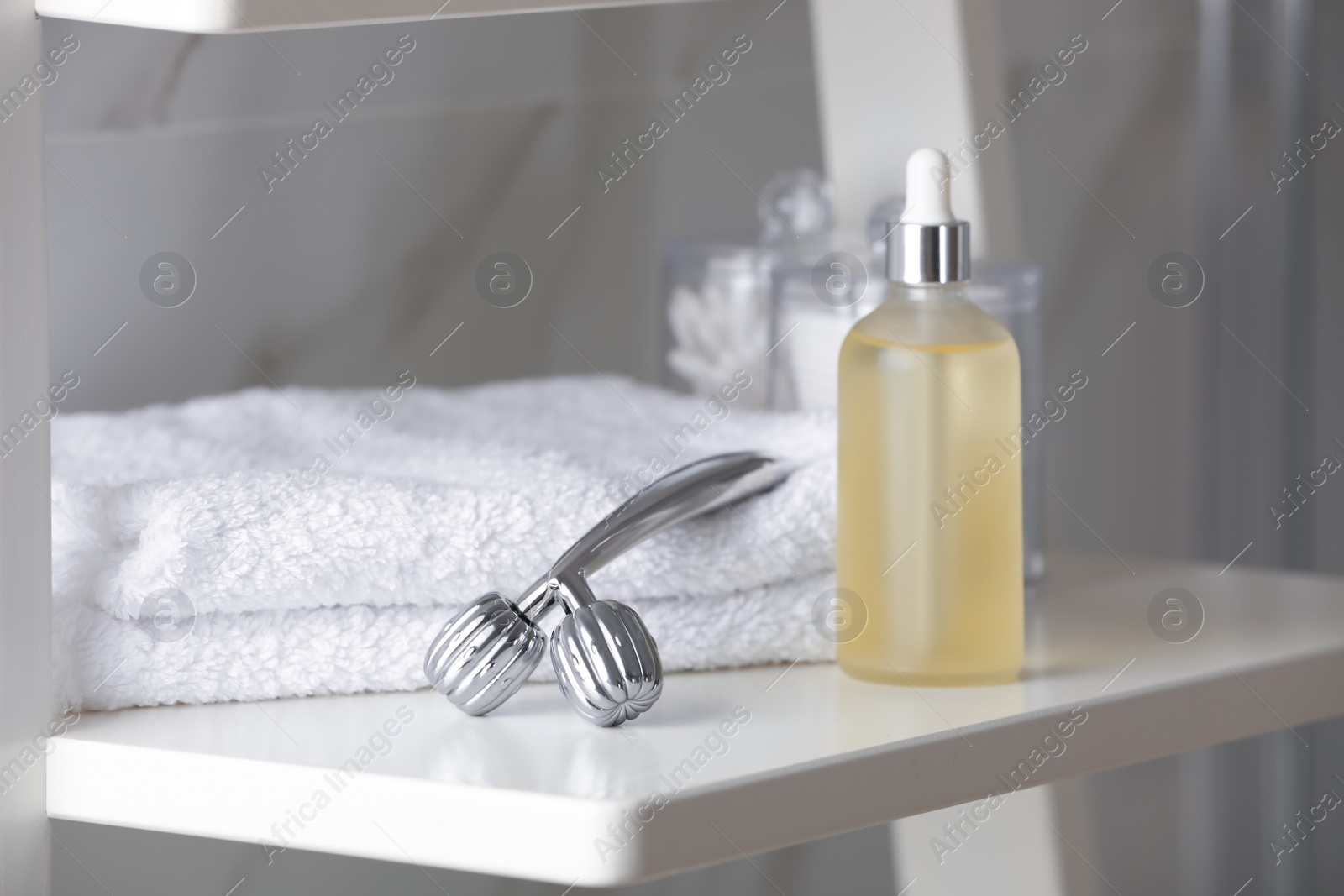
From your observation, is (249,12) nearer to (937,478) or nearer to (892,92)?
(937,478)

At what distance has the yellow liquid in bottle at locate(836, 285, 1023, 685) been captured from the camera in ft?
1.22

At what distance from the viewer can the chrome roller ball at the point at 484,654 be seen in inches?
12.9

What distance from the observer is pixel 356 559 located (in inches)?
14.1

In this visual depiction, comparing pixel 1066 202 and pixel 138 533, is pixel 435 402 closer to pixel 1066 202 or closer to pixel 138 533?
pixel 138 533

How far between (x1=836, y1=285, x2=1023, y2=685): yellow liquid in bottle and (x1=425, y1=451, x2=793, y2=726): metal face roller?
74 millimetres

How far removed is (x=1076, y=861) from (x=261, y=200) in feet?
1.40

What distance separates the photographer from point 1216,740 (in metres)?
0.38

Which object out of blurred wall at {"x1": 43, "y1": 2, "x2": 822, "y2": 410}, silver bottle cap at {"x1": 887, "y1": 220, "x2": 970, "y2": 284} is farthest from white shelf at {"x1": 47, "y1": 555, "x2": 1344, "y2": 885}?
blurred wall at {"x1": 43, "y1": 2, "x2": 822, "y2": 410}

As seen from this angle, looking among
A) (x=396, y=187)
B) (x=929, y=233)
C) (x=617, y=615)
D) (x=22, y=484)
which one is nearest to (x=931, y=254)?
(x=929, y=233)

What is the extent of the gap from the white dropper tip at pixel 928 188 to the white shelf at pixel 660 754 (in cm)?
13

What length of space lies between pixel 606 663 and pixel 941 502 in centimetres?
11

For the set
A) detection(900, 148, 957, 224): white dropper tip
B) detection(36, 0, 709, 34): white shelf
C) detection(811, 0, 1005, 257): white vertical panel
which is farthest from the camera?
detection(811, 0, 1005, 257): white vertical panel

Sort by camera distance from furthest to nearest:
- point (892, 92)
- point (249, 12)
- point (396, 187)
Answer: point (396, 187)
point (892, 92)
point (249, 12)

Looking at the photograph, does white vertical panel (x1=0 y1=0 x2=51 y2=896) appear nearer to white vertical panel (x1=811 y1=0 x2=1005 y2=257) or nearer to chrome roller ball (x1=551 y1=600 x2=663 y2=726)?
chrome roller ball (x1=551 y1=600 x2=663 y2=726)
